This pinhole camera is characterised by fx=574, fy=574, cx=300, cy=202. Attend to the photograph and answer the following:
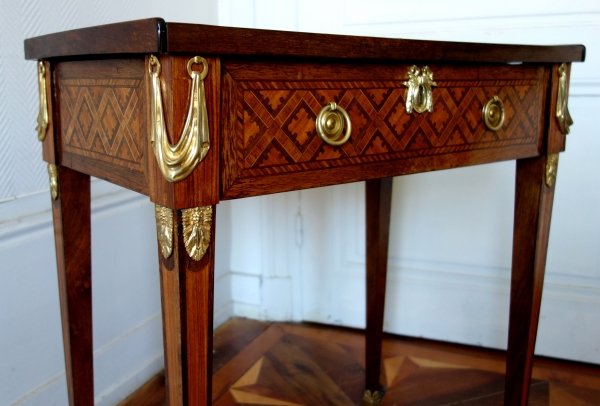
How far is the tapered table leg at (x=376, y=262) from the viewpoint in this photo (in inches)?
45.1

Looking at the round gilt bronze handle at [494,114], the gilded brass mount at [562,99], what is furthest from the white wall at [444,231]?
the round gilt bronze handle at [494,114]

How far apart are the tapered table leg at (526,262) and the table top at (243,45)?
0.20 meters

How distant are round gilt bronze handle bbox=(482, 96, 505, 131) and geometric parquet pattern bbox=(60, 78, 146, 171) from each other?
489 millimetres

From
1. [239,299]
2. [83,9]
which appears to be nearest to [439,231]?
[239,299]

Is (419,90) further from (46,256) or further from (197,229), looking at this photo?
(46,256)

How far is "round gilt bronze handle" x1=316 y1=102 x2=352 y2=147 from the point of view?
0.64m

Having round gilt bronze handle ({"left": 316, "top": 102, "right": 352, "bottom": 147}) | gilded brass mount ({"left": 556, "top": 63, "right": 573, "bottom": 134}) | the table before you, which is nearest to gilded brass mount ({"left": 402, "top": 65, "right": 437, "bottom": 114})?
the table

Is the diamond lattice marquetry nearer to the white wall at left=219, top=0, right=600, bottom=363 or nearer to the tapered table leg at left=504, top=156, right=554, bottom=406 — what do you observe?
the tapered table leg at left=504, top=156, right=554, bottom=406

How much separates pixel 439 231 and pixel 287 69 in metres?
0.97

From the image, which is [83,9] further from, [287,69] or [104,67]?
[287,69]

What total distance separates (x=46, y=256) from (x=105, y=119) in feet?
1.56

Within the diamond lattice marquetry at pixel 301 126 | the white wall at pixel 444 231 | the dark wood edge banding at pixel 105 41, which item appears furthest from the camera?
the white wall at pixel 444 231

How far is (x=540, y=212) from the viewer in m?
0.92

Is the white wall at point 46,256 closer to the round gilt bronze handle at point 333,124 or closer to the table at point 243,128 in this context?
the table at point 243,128
